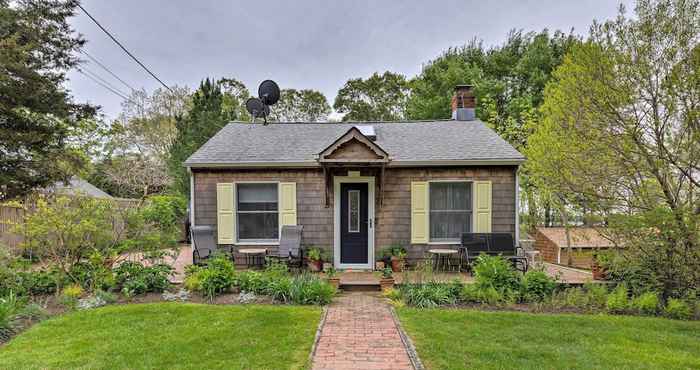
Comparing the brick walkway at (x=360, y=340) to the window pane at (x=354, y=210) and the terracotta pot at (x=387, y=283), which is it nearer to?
the terracotta pot at (x=387, y=283)

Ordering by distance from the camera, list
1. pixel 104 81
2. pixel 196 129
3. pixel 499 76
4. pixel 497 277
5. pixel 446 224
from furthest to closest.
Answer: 1. pixel 499 76
2. pixel 104 81
3. pixel 196 129
4. pixel 446 224
5. pixel 497 277

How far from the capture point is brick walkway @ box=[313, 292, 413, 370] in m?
3.71

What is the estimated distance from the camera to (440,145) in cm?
871

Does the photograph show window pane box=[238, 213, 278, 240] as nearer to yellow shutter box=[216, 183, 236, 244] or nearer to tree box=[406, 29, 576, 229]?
yellow shutter box=[216, 183, 236, 244]

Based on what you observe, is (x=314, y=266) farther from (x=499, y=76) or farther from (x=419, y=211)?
(x=499, y=76)

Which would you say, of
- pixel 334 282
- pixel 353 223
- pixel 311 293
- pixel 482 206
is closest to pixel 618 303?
pixel 482 206

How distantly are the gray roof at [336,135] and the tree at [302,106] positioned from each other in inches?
738

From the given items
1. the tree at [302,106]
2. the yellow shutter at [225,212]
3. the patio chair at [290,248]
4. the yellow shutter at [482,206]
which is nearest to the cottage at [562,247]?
the yellow shutter at [482,206]

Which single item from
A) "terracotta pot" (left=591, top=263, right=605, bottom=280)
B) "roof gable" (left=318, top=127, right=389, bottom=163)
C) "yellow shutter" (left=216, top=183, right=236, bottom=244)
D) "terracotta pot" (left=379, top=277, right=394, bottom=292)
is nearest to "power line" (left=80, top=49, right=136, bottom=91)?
"yellow shutter" (left=216, top=183, right=236, bottom=244)

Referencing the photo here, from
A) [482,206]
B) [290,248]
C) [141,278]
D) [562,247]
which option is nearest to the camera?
[141,278]

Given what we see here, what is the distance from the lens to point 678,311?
5.44 metres

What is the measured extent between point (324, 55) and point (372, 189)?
40.0 ft

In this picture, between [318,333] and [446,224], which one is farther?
[446,224]

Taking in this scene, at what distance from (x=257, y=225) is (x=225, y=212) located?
79 cm
